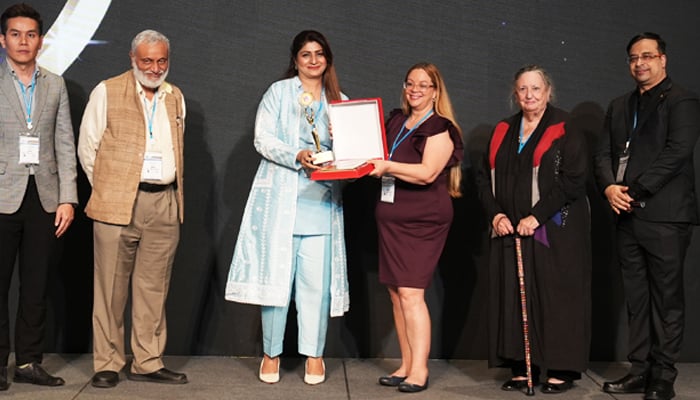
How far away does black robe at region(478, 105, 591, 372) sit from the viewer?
158 inches

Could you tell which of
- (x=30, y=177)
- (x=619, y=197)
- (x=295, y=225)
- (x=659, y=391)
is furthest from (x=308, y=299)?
(x=659, y=391)

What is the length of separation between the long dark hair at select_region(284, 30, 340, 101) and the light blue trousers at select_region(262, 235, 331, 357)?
2.33 feet

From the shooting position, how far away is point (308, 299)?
4.26 m

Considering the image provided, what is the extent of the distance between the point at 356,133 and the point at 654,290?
1570mm

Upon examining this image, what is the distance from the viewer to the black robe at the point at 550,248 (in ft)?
13.2

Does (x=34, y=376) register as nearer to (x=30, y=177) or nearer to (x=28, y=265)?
(x=28, y=265)

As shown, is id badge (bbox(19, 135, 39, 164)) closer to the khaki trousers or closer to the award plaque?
the khaki trousers

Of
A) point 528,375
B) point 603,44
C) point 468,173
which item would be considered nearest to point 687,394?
point 528,375

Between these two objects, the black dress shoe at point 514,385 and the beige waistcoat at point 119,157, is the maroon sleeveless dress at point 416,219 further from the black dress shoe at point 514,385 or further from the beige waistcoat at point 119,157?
the beige waistcoat at point 119,157

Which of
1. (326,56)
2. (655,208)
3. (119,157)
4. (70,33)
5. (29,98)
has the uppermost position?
(70,33)

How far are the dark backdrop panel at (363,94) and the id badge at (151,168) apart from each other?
0.78 meters

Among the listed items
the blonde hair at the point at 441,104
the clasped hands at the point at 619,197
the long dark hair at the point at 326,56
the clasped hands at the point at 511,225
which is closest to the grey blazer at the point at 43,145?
the long dark hair at the point at 326,56

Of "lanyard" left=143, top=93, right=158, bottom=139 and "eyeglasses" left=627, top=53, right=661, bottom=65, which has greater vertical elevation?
"eyeglasses" left=627, top=53, right=661, bottom=65

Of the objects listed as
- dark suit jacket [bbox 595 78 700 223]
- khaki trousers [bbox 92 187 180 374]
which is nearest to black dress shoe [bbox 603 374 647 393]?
dark suit jacket [bbox 595 78 700 223]
